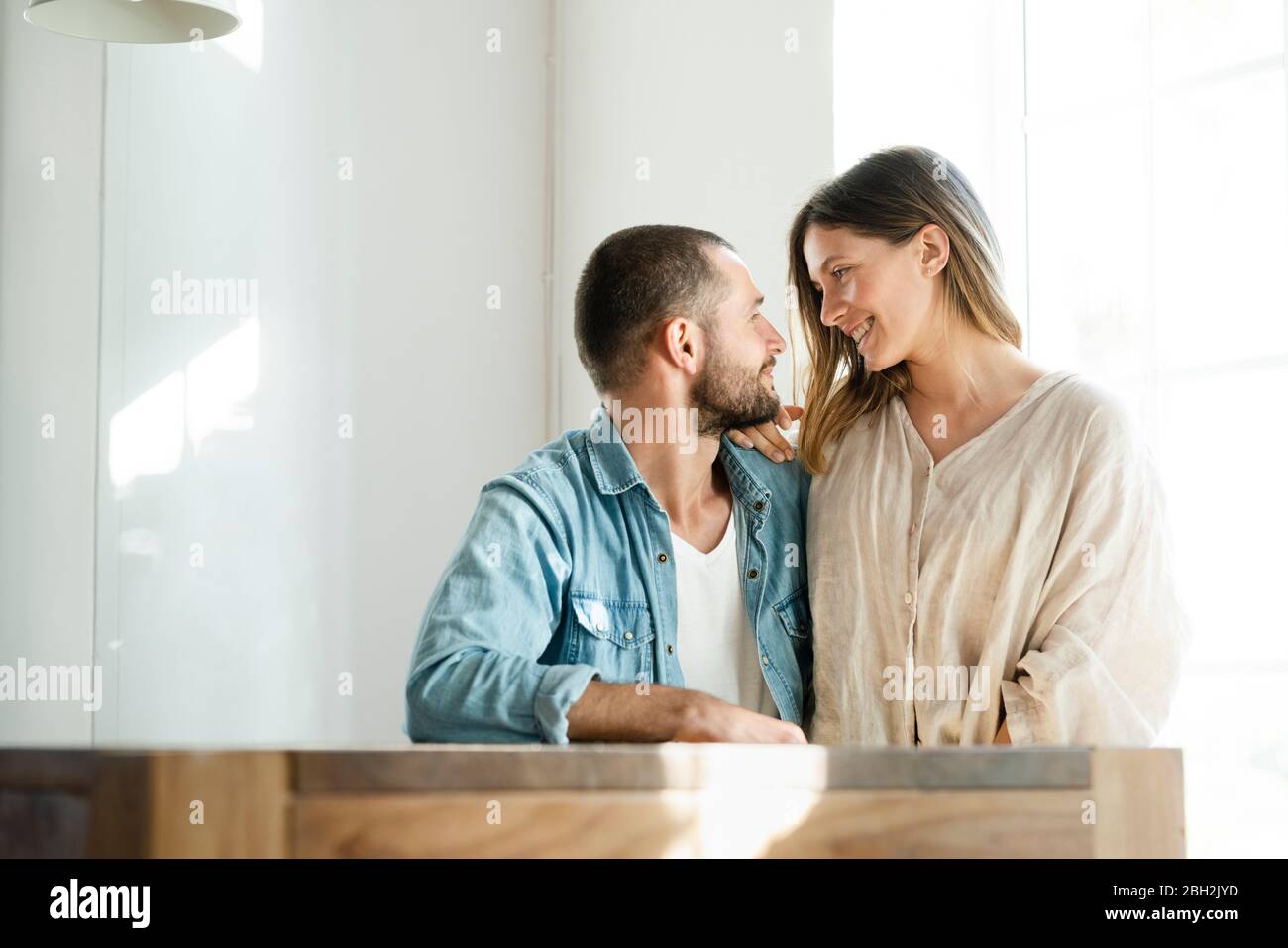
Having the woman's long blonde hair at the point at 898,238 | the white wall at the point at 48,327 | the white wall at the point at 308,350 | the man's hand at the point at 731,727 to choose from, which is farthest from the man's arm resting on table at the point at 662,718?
the white wall at the point at 48,327

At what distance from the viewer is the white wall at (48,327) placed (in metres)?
2.35

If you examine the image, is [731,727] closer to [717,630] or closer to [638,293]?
[717,630]

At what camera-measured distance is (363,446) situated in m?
2.74

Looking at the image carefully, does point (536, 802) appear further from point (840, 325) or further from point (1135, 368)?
point (1135, 368)

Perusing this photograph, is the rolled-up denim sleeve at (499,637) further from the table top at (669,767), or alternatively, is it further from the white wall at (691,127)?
the white wall at (691,127)

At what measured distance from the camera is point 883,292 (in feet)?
5.05

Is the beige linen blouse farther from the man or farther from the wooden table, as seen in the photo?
the wooden table

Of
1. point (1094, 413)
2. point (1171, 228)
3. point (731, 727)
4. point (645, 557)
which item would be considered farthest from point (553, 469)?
point (1171, 228)

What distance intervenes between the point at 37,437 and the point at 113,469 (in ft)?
0.48

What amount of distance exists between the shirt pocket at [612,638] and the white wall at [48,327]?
1.24 m

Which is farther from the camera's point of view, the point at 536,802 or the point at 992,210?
the point at 992,210

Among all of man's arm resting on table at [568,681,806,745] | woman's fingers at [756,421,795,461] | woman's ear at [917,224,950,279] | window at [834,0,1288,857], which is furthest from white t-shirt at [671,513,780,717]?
window at [834,0,1288,857]

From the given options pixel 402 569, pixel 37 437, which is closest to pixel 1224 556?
pixel 402 569
